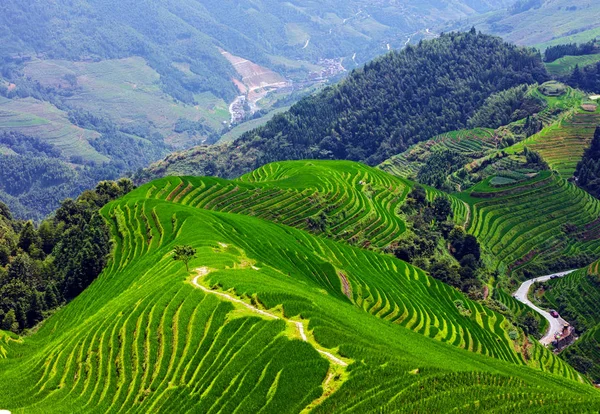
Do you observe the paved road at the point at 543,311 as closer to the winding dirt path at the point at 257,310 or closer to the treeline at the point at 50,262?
the winding dirt path at the point at 257,310

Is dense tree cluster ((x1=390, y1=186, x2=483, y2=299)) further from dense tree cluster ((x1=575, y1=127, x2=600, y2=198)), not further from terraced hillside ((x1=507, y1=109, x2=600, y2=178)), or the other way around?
terraced hillside ((x1=507, y1=109, x2=600, y2=178))

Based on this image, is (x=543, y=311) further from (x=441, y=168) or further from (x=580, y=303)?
(x=441, y=168)

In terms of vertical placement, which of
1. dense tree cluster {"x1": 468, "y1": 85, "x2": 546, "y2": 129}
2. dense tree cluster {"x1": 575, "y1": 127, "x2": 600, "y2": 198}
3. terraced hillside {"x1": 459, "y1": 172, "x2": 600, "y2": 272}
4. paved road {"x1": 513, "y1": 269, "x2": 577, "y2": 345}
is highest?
dense tree cluster {"x1": 468, "y1": 85, "x2": 546, "y2": 129}

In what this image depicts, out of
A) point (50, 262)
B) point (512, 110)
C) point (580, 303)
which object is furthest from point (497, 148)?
point (50, 262)

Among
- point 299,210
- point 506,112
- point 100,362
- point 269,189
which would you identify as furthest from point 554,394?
point 506,112

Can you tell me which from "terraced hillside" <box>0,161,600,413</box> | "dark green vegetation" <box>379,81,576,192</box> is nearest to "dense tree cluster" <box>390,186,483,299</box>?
"terraced hillside" <box>0,161,600,413</box>

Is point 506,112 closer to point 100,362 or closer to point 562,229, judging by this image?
point 562,229

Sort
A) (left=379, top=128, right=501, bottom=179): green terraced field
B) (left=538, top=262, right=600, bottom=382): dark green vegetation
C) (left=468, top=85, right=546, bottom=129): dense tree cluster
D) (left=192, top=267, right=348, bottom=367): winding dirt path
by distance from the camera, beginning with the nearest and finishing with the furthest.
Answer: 1. (left=192, top=267, right=348, bottom=367): winding dirt path
2. (left=538, top=262, right=600, bottom=382): dark green vegetation
3. (left=379, top=128, right=501, bottom=179): green terraced field
4. (left=468, top=85, right=546, bottom=129): dense tree cluster
